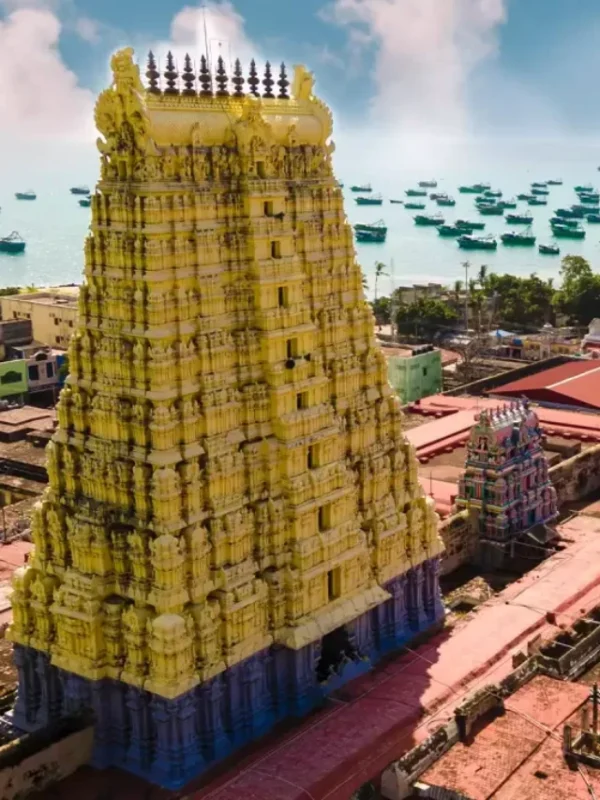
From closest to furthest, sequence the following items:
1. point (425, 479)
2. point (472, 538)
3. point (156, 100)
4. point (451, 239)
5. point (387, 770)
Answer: point (387, 770)
point (156, 100)
point (472, 538)
point (425, 479)
point (451, 239)

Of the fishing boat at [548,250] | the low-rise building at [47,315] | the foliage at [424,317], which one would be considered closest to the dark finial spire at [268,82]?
the low-rise building at [47,315]

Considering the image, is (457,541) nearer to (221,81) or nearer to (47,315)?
(221,81)

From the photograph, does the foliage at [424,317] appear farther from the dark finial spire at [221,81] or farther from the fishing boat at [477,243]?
the fishing boat at [477,243]

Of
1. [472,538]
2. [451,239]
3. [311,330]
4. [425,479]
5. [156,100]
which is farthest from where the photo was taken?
[451,239]

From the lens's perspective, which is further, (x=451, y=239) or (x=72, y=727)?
(x=451, y=239)

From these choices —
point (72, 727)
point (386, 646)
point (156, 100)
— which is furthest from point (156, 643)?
point (156, 100)

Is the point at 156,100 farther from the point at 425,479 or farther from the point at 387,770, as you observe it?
the point at 425,479

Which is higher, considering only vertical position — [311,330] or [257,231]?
[257,231]

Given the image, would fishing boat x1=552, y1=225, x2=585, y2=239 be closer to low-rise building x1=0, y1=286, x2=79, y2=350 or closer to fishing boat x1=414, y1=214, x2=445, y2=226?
fishing boat x1=414, y1=214, x2=445, y2=226

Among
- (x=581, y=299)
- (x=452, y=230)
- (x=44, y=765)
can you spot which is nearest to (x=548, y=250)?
(x=452, y=230)
